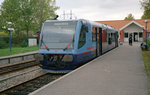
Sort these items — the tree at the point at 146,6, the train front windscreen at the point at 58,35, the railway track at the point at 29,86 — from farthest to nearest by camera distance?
1. the tree at the point at 146,6
2. the train front windscreen at the point at 58,35
3. the railway track at the point at 29,86

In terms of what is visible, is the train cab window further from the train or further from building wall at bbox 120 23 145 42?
building wall at bbox 120 23 145 42

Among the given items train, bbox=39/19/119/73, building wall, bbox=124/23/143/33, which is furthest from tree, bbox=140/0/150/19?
building wall, bbox=124/23/143/33

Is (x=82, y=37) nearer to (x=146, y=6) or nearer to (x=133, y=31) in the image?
(x=146, y=6)

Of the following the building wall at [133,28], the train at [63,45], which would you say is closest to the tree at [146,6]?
the train at [63,45]

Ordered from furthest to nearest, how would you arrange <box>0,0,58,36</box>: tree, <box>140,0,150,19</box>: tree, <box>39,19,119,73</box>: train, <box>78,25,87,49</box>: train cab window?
<box>0,0,58,36</box>: tree < <box>140,0,150,19</box>: tree < <box>78,25,87,49</box>: train cab window < <box>39,19,119,73</box>: train

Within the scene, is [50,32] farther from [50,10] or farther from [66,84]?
[50,10]

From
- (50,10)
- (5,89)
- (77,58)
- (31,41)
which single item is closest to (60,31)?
(77,58)

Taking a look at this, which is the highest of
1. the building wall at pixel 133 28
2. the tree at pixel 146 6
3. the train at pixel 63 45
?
the tree at pixel 146 6

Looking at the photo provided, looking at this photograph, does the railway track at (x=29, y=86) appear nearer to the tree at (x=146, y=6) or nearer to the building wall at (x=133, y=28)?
the tree at (x=146, y=6)

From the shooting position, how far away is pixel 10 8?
3425 centimetres

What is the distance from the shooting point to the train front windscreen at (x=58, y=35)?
936cm

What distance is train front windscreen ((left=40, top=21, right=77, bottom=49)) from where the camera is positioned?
936 centimetres

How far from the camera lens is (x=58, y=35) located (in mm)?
9617

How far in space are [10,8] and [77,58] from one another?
29128mm
